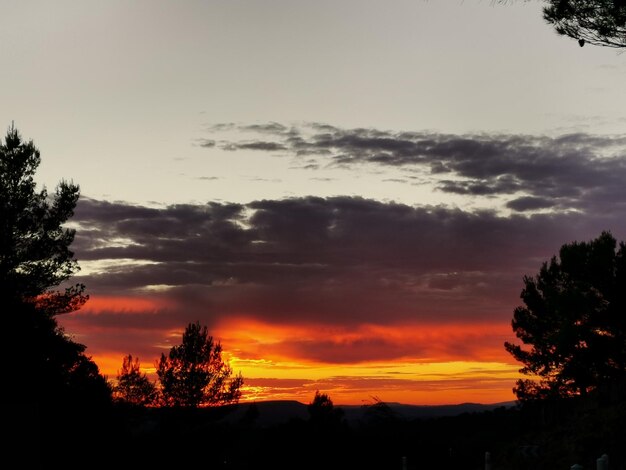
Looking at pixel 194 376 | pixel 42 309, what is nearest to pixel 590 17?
pixel 42 309

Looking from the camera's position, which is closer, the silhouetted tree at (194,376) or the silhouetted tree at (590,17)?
the silhouetted tree at (590,17)

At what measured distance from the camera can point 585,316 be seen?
47.2 metres

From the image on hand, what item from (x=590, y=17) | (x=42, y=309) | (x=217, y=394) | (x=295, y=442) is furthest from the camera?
(x=217, y=394)

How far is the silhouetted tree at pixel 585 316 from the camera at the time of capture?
152ft

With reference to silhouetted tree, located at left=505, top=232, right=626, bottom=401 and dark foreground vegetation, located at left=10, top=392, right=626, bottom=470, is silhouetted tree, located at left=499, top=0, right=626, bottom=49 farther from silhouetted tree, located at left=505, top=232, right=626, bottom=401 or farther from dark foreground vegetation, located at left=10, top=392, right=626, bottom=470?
silhouetted tree, located at left=505, top=232, right=626, bottom=401

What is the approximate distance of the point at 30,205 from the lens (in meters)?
34.2

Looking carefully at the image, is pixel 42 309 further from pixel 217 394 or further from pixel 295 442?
pixel 217 394

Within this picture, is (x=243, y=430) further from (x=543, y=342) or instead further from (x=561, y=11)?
(x=561, y=11)

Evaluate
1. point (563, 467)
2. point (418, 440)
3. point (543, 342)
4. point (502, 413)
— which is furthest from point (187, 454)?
point (502, 413)

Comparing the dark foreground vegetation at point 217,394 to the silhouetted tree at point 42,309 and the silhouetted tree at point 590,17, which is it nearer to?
the silhouetted tree at point 42,309

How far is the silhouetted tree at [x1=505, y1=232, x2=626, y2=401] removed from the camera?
46.2 metres

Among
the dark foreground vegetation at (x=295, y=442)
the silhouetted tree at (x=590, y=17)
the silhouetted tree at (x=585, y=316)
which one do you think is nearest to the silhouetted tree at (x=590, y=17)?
the silhouetted tree at (x=590, y=17)

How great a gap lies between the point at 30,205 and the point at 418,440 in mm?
23073

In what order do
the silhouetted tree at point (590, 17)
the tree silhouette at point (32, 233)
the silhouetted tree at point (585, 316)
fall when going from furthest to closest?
A: the silhouetted tree at point (585, 316), the tree silhouette at point (32, 233), the silhouetted tree at point (590, 17)
